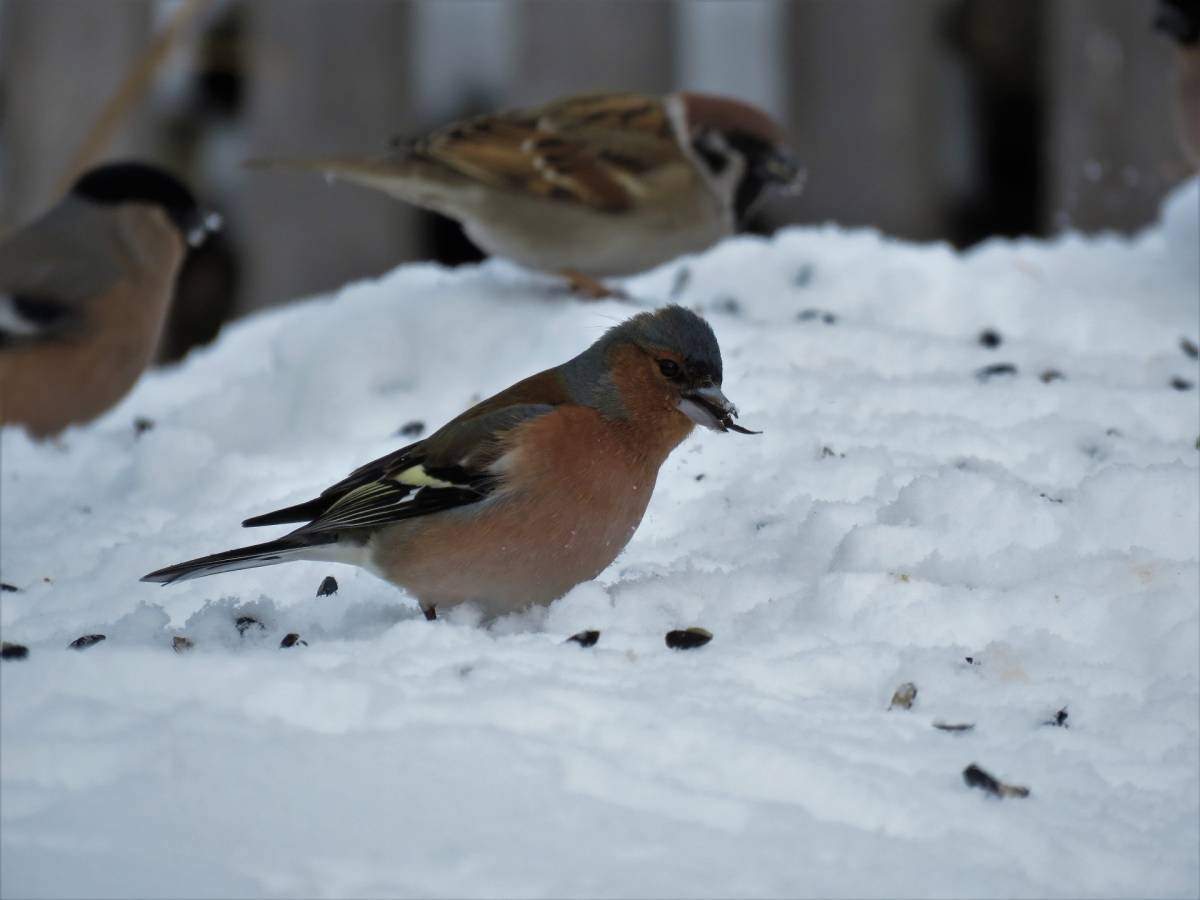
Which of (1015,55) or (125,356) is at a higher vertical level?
(1015,55)

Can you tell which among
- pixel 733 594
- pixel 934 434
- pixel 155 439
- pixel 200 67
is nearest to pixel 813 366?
pixel 934 434

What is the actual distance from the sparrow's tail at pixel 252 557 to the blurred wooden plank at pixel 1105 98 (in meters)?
3.92

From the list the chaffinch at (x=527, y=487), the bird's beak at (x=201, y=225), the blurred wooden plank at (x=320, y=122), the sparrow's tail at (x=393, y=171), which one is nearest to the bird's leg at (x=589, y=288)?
the sparrow's tail at (x=393, y=171)

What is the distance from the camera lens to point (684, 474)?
3.77 meters

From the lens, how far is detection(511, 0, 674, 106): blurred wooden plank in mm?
5688

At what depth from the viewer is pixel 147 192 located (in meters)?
5.06

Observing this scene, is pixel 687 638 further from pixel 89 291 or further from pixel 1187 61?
pixel 1187 61

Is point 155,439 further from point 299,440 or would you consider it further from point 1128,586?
point 1128,586

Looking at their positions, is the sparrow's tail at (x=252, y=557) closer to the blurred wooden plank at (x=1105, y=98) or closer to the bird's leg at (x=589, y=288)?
the bird's leg at (x=589, y=288)

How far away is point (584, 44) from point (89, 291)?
204 centimetres

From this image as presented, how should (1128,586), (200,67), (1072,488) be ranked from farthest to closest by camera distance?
(200,67), (1072,488), (1128,586)

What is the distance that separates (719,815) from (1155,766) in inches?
31.7

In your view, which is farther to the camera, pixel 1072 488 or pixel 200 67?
pixel 200 67

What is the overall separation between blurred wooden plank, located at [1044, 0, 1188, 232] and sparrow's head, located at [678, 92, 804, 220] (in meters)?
1.40
